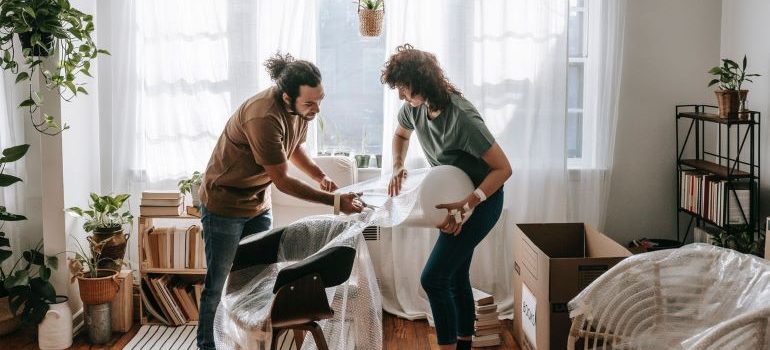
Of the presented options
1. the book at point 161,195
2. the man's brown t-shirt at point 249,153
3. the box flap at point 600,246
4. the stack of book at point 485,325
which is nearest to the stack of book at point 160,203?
the book at point 161,195

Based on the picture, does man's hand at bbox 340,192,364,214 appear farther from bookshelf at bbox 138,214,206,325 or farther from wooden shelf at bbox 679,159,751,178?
wooden shelf at bbox 679,159,751,178

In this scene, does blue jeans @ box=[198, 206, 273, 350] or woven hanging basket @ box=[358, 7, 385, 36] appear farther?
woven hanging basket @ box=[358, 7, 385, 36]

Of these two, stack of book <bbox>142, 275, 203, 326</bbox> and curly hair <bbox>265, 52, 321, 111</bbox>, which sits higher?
curly hair <bbox>265, 52, 321, 111</bbox>

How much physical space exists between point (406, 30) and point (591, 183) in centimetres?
132

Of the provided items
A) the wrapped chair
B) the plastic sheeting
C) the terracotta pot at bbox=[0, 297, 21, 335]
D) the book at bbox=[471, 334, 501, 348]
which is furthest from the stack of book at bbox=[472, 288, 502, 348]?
the terracotta pot at bbox=[0, 297, 21, 335]

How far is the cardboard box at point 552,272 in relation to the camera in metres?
3.19

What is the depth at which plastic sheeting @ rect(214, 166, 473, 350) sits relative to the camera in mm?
2895

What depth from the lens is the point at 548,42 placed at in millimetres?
4234

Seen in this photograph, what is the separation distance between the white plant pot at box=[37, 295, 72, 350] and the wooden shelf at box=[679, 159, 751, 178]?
3.31 metres

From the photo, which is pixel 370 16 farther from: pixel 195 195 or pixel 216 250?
Result: pixel 216 250

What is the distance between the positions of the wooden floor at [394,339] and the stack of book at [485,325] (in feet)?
0.14

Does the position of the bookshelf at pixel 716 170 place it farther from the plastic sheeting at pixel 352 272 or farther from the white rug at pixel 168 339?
the white rug at pixel 168 339

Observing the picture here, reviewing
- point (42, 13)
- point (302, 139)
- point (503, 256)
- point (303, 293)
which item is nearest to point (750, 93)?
point (503, 256)

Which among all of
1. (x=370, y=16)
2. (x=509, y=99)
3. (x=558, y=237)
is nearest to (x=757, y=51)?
(x=509, y=99)
